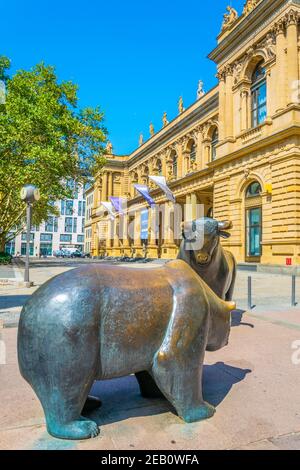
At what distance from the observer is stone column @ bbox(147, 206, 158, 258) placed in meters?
41.9

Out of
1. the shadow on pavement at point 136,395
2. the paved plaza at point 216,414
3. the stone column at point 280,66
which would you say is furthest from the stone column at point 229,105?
the shadow on pavement at point 136,395

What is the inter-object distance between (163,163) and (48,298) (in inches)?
1656

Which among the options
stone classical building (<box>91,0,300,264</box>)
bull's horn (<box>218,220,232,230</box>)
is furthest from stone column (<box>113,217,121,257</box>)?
bull's horn (<box>218,220,232,230</box>)

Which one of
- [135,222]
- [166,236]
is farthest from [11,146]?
[135,222]

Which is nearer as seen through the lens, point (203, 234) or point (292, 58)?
point (203, 234)

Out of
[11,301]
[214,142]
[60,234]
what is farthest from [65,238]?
[11,301]

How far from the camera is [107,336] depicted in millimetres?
2223

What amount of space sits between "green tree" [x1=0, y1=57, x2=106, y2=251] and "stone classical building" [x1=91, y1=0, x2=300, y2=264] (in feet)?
34.3

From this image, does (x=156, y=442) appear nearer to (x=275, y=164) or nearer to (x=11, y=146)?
(x=275, y=164)

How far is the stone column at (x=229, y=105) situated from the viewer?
26.6 m

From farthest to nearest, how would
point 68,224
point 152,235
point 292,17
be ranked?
point 68,224 < point 152,235 < point 292,17

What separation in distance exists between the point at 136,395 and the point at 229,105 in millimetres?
27155

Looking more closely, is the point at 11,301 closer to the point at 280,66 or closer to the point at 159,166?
the point at 280,66

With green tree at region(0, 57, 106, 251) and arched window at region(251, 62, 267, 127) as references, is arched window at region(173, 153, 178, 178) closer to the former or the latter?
green tree at region(0, 57, 106, 251)
